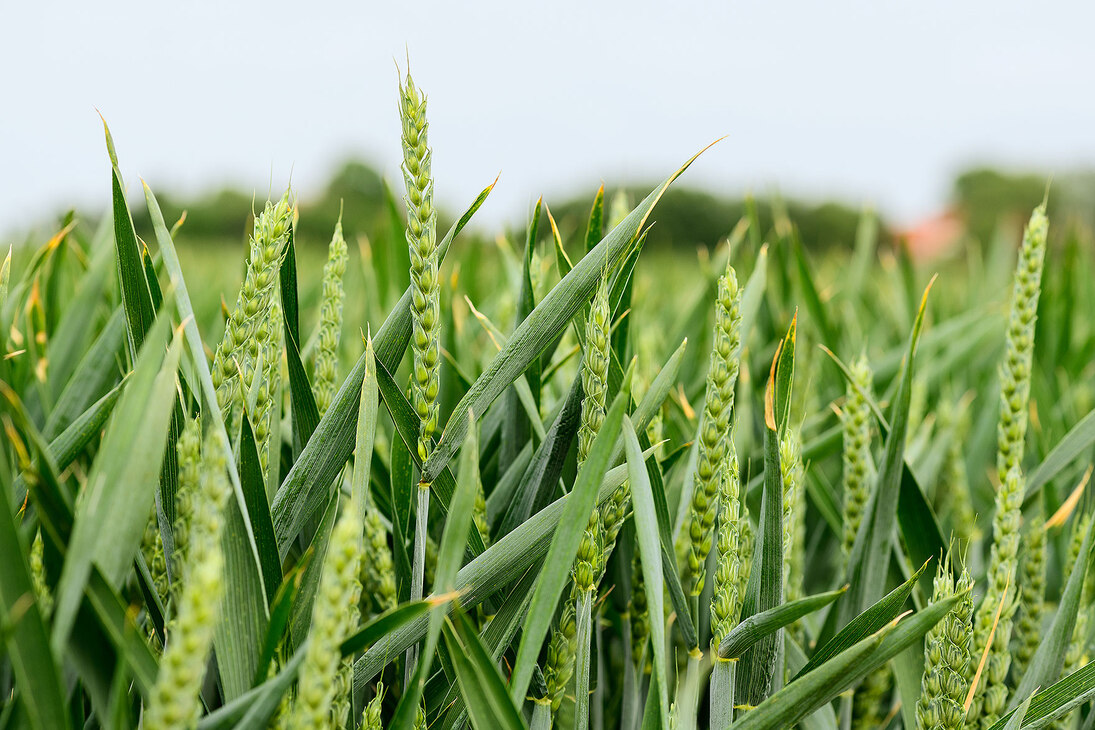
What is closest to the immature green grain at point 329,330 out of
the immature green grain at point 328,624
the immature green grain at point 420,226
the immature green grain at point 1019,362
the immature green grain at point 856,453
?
the immature green grain at point 420,226

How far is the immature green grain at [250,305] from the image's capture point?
1.36 feet

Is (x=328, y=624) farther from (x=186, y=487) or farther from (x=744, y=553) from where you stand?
(x=744, y=553)

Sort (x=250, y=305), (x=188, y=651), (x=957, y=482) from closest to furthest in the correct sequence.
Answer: (x=188, y=651) → (x=250, y=305) → (x=957, y=482)

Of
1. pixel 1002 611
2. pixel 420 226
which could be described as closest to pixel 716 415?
pixel 420 226

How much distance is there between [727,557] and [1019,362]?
339 mm

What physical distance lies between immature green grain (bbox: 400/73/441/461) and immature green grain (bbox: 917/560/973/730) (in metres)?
0.33

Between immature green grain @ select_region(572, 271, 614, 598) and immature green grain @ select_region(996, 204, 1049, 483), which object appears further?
immature green grain @ select_region(996, 204, 1049, 483)

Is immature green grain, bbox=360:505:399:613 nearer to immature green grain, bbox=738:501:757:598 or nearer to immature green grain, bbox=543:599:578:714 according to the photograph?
immature green grain, bbox=543:599:578:714

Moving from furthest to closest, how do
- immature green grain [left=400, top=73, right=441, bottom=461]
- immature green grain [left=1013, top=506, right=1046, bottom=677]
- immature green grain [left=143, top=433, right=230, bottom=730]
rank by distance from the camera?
immature green grain [left=1013, top=506, right=1046, bottom=677] < immature green grain [left=400, top=73, right=441, bottom=461] < immature green grain [left=143, top=433, right=230, bottom=730]

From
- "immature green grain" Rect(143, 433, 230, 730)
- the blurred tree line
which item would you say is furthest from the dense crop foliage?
the blurred tree line

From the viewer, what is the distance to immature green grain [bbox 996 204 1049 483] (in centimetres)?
61

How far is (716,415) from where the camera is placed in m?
0.46

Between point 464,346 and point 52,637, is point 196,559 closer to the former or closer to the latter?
point 52,637

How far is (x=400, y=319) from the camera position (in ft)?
1.69
